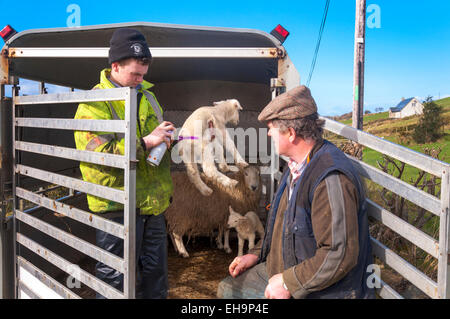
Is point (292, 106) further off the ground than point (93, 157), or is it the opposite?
point (292, 106)

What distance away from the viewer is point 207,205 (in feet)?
16.7

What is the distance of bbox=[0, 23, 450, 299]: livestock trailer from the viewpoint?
1914mm

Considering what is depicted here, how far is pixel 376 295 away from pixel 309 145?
0.94 meters

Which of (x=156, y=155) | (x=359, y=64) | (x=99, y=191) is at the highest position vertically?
(x=359, y=64)

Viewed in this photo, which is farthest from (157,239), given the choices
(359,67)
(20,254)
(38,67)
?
(359,67)

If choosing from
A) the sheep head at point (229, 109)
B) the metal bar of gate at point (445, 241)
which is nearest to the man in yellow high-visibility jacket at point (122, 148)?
the sheep head at point (229, 109)

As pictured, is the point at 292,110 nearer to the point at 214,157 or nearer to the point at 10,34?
the point at 214,157

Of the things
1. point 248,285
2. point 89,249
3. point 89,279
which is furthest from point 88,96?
point 248,285

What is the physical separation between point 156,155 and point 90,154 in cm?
50

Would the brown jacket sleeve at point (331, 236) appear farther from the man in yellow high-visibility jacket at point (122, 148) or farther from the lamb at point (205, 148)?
the lamb at point (205, 148)

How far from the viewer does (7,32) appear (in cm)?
316

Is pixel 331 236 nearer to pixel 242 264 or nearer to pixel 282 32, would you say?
pixel 242 264

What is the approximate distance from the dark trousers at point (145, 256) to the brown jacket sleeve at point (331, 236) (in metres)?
1.20

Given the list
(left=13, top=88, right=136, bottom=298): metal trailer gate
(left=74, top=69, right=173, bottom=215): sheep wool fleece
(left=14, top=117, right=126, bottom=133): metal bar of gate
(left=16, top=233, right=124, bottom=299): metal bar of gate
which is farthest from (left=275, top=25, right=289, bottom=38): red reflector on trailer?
(left=16, top=233, right=124, bottom=299): metal bar of gate
